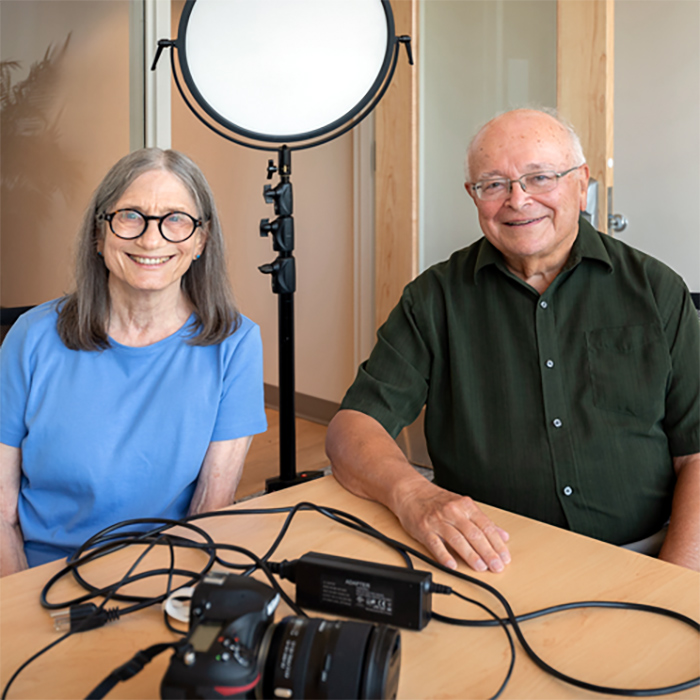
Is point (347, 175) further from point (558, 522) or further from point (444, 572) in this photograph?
point (444, 572)

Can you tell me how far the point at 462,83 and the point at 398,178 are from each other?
1.57 feet

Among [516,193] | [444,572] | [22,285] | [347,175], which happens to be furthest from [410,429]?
[444,572]

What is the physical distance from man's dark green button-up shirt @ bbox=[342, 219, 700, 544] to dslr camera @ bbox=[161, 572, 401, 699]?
71 centimetres

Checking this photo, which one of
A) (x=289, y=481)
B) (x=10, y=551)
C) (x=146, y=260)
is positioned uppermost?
(x=146, y=260)

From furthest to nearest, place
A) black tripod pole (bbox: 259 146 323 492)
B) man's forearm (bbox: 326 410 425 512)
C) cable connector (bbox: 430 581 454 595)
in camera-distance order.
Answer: black tripod pole (bbox: 259 146 323 492)
man's forearm (bbox: 326 410 425 512)
cable connector (bbox: 430 581 454 595)

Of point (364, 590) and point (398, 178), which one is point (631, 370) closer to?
point (364, 590)

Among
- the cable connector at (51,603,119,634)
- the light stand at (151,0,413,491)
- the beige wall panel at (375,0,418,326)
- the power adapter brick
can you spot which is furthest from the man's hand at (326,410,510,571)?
the beige wall panel at (375,0,418,326)

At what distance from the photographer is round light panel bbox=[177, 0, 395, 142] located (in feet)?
5.34

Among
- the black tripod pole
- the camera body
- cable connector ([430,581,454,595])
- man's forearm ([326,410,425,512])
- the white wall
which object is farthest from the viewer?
the white wall

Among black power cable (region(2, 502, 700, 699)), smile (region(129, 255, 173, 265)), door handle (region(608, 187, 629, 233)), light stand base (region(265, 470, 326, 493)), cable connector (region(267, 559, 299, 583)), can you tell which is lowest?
light stand base (region(265, 470, 326, 493))

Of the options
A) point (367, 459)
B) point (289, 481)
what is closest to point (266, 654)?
point (367, 459)

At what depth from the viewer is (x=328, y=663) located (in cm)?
52

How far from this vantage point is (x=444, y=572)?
2.64 ft

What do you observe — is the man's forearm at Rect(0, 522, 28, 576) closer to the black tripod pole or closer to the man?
the man
